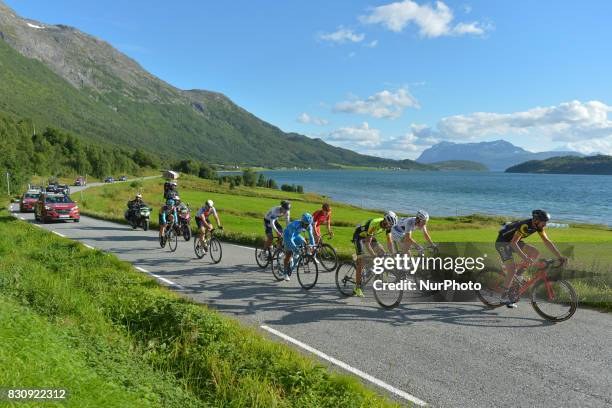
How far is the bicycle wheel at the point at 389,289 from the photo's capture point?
9078 mm

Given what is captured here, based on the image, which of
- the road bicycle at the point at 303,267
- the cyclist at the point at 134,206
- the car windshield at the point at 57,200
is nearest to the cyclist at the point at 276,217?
the road bicycle at the point at 303,267

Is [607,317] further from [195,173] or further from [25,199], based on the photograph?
[195,173]

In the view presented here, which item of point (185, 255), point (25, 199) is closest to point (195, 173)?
point (25, 199)

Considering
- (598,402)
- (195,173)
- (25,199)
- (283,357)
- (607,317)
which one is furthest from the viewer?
(195,173)

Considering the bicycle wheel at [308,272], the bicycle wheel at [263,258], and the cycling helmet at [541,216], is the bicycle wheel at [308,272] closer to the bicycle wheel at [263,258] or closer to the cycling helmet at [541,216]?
the bicycle wheel at [263,258]

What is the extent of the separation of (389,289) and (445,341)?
2.14 metres

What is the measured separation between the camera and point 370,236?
10531 mm

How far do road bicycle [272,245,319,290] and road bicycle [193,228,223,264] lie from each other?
128 inches

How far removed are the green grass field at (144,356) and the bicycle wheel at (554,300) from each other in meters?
5.00

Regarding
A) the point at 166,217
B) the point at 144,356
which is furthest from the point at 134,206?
the point at 144,356

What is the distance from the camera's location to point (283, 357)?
598 cm

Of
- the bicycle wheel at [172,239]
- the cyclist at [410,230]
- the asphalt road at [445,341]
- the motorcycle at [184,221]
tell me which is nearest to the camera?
the asphalt road at [445,341]

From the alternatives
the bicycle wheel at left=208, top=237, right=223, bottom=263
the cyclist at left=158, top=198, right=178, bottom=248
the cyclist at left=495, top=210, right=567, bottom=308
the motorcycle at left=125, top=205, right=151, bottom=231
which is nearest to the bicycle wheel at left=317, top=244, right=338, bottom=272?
the bicycle wheel at left=208, top=237, right=223, bottom=263

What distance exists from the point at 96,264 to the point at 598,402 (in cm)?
1196
